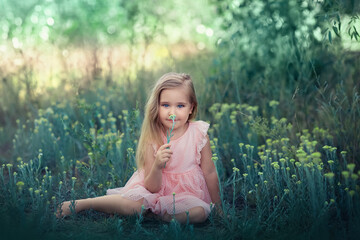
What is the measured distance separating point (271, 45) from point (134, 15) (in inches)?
71.8

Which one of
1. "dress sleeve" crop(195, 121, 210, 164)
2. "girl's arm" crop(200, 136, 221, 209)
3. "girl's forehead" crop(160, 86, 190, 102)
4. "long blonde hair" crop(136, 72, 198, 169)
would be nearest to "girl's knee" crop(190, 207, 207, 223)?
"girl's arm" crop(200, 136, 221, 209)

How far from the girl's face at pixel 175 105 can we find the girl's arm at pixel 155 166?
0.69 ft

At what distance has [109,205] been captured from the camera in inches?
95.3

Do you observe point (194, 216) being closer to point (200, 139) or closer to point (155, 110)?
point (200, 139)

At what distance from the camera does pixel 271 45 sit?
4148 millimetres

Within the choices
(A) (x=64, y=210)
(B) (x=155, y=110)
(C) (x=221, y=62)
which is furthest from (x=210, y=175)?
(C) (x=221, y=62)

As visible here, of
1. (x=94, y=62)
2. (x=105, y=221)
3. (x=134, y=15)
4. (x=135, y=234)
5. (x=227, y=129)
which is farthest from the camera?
(x=134, y=15)

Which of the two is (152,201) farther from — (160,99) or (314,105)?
(314,105)

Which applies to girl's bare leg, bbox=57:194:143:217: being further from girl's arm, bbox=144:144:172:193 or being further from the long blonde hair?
the long blonde hair

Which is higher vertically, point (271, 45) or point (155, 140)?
point (271, 45)

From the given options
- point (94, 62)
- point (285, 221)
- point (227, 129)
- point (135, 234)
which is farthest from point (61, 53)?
point (285, 221)

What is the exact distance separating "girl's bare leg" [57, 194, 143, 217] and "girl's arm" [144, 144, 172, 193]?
120 mm

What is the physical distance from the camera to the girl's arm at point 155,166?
219 centimetres

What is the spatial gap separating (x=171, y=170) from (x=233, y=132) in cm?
116
